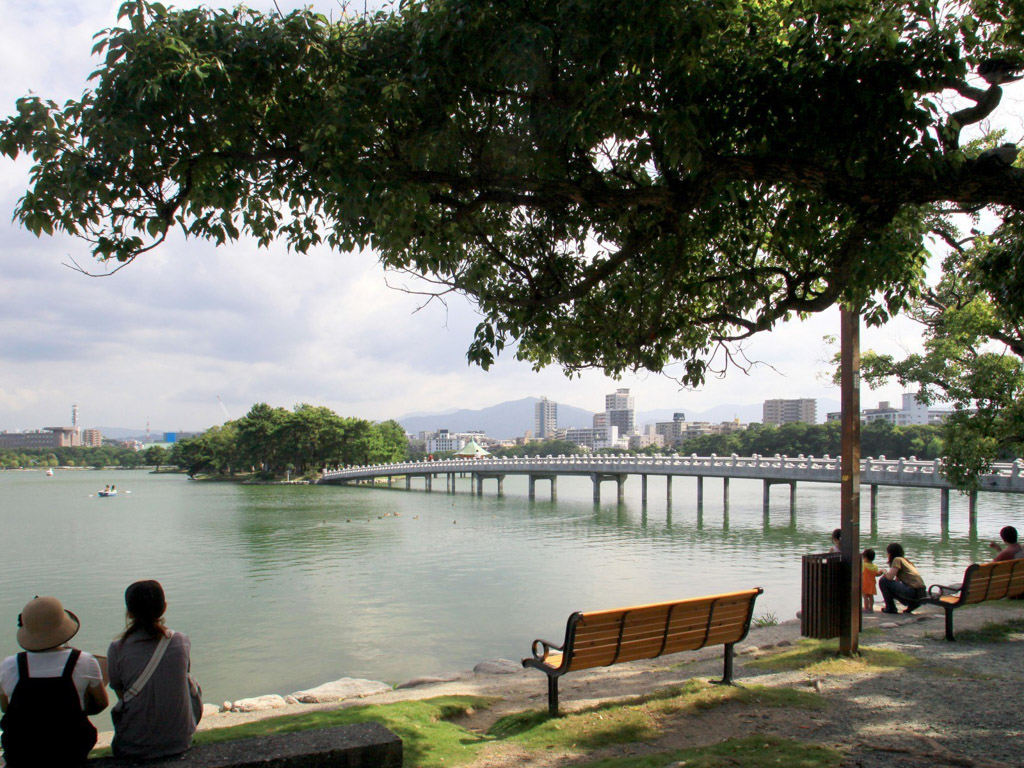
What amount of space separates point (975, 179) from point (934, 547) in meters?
23.6

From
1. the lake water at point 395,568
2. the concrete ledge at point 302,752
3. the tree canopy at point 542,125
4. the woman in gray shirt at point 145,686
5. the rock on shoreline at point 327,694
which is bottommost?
the lake water at point 395,568

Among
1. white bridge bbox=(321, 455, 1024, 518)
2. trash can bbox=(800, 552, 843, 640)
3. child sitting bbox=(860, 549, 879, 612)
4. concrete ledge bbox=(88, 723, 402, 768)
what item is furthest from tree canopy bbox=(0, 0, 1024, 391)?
white bridge bbox=(321, 455, 1024, 518)

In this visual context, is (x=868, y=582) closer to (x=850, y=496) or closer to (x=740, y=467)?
(x=850, y=496)

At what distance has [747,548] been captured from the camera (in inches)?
1008

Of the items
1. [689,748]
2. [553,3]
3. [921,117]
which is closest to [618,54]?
[553,3]

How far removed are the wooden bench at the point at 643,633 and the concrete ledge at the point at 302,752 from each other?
1.48 metres

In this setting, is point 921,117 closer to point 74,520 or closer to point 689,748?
point 689,748

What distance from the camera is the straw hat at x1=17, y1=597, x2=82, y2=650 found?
11.2ft

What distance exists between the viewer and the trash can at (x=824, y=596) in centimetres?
687

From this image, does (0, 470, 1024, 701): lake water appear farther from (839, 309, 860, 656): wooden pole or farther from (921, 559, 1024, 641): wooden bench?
(921, 559, 1024, 641): wooden bench

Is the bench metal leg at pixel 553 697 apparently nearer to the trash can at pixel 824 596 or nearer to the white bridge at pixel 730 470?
the trash can at pixel 824 596

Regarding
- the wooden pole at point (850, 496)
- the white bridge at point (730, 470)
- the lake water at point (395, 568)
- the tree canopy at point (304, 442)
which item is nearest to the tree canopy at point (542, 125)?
the wooden pole at point (850, 496)

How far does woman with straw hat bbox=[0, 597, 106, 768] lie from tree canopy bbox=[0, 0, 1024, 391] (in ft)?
10.1

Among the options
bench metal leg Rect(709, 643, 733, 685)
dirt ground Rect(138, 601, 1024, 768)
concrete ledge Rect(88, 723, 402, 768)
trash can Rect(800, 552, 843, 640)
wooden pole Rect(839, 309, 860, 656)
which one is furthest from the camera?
trash can Rect(800, 552, 843, 640)
